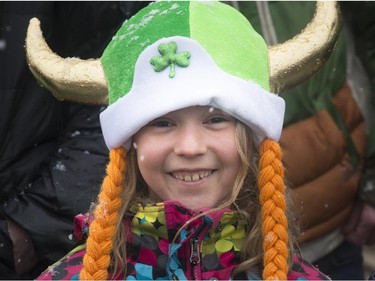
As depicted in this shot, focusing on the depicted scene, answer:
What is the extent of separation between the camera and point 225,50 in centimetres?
179

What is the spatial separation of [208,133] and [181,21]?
0.92 ft

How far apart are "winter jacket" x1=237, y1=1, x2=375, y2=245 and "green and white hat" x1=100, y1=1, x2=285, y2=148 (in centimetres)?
52

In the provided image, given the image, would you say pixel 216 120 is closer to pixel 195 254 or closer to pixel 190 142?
pixel 190 142

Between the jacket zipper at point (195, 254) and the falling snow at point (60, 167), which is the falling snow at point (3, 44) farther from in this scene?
the jacket zipper at point (195, 254)

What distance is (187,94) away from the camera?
1.72 meters

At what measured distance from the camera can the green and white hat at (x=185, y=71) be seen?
68.8 inches

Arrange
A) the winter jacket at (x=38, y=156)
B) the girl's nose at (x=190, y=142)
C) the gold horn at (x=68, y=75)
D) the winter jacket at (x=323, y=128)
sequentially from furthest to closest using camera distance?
the winter jacket at (x=323, y=128), the winter jacket at (x=38, y=156), the gold horn at (x=68, y=75), the girl's nose at (x=190, y=142)

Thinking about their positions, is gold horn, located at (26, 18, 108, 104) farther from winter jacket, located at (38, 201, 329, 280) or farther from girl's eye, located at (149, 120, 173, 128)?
winter jacket, located at (38, 201, 329, 280)

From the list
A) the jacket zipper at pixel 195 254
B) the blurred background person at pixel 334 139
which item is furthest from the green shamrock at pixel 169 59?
the blurred background person at pixel 334 139

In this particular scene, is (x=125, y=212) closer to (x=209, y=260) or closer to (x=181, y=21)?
(x=209, y=260)

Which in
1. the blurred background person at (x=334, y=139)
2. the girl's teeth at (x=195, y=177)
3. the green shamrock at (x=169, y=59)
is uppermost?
the green shamrock at (x=169, y=59)

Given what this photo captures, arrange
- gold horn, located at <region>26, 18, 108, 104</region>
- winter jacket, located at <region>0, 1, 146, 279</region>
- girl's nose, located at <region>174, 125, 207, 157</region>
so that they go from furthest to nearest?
winter jacket, located at <region>0, 1, 146, 279</region> < gold horn, located at <region>26, 18, 108, 104</region> < girl's nose, located at <region>174, 125, 207, 157</region>

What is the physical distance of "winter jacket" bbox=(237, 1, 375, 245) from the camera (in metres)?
2.38

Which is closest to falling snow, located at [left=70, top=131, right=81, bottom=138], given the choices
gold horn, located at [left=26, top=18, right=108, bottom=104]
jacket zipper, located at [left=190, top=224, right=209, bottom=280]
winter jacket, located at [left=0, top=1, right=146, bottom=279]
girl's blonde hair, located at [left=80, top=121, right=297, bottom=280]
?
winter jacket, located at [left=0, top=1, right=146, bottom=279]
